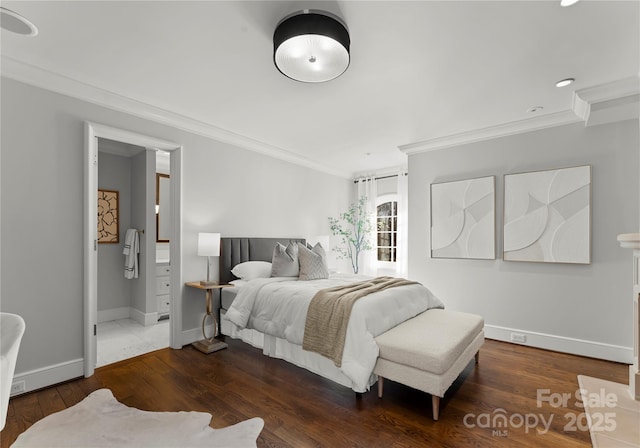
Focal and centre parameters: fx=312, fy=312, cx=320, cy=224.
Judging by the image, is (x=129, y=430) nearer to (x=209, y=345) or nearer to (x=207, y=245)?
(x=209, y=345)

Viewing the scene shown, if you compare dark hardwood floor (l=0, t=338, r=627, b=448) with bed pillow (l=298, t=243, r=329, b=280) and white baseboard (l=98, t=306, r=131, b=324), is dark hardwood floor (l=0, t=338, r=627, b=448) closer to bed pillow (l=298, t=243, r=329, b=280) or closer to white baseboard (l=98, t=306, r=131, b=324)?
bed pillow (l=298, t=243, r=329, b=280)

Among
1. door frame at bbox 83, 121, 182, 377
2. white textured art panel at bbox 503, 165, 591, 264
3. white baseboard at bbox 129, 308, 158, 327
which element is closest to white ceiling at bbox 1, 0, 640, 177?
door frame at bbox 83, 121, 182, 377

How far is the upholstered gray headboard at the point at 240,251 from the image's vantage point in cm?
401

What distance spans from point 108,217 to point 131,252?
0.68 meters

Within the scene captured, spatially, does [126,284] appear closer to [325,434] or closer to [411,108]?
[325,434]

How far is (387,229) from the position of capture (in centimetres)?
616

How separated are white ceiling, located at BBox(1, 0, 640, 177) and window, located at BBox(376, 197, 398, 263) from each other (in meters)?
2.44

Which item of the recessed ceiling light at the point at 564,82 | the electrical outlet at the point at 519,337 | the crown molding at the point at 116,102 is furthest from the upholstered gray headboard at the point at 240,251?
the recessed ceiling light at the point at 564,82

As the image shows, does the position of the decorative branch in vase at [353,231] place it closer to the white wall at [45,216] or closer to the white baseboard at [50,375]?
the white wall at [45,216]

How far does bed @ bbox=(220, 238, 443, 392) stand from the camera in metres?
2.44

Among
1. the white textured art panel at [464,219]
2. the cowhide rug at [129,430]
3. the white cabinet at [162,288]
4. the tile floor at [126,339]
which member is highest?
the white textured art panel at [464,219]

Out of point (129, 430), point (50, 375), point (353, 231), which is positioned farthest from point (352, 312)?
point (353, 231)

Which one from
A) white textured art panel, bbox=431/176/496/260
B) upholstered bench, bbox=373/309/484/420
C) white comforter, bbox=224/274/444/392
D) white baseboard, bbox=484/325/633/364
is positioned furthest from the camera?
white textured art panel, bbox=431/176/496/260

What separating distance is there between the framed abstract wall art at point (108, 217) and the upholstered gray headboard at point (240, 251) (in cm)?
205
